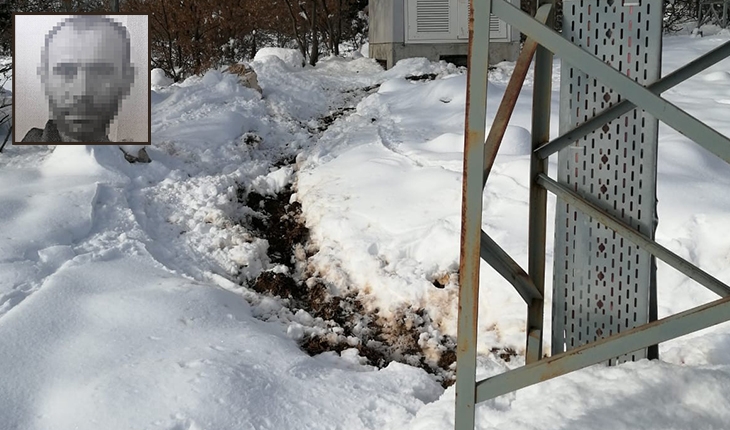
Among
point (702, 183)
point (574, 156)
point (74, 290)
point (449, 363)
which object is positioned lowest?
point (449, 363)

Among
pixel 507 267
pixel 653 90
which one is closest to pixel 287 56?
pixel 507 267

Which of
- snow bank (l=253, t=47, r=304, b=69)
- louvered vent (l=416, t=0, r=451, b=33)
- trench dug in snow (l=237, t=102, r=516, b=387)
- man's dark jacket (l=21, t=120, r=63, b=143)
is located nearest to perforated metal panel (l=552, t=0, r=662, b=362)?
trench dug in snow (l=237, t=102, r=516, b=387)

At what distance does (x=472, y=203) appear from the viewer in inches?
90.0

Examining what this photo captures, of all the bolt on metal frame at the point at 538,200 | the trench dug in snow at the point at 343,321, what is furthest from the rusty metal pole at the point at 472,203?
the trench dug in snow at the point at 343,321

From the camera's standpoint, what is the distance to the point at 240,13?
42.9 feet

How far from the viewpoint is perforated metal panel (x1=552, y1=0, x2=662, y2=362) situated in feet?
8.87

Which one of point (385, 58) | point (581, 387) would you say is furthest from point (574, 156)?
point (385, 58)

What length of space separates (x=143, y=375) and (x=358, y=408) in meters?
0.96

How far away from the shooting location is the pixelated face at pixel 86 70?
→ 198 inches

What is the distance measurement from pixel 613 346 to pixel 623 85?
724 mm

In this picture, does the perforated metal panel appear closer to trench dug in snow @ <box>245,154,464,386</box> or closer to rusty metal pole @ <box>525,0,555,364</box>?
rusty metal pole @ <box>525,0,555,364</box>

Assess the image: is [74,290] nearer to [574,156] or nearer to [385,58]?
[574,156]

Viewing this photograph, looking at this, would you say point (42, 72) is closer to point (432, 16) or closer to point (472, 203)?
point (472, 203)

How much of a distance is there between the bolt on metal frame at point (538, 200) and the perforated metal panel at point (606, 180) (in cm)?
7
